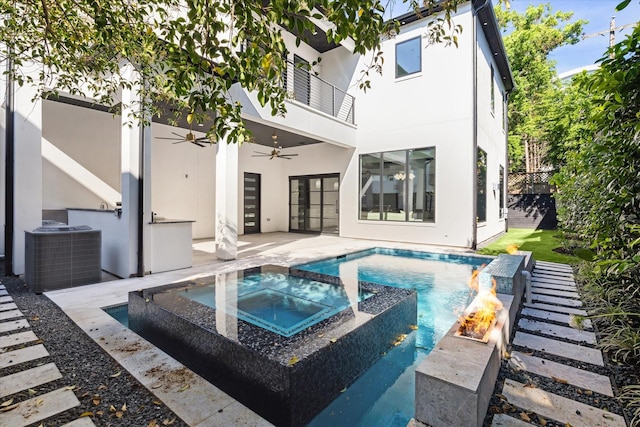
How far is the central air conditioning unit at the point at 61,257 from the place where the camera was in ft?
15.4

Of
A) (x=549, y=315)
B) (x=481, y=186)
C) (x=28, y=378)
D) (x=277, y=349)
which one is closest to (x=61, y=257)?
(x=28, y=378)

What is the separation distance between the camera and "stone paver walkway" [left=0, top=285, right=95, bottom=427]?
206cm

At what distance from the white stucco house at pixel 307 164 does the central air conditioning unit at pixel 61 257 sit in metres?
0.56

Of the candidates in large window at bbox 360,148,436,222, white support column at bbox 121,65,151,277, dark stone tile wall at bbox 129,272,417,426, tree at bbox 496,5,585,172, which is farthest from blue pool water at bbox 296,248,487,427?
tree at bbox 496,5,585,172

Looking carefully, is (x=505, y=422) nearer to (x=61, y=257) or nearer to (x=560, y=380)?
(x=560, y=380)

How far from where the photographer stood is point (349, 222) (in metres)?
11.7

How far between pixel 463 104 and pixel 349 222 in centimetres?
533

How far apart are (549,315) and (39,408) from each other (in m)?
5.10

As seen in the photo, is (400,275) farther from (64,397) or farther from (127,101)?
(127,101)

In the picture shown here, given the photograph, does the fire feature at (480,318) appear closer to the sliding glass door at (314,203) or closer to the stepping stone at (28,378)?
the stepping stone at (28,378)

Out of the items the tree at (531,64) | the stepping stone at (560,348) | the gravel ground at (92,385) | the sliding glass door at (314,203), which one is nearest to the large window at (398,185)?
the sliding glass door at (314,203)

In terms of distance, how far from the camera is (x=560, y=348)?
3062mm

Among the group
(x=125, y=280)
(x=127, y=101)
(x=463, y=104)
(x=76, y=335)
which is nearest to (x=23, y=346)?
(x=76, y=335)

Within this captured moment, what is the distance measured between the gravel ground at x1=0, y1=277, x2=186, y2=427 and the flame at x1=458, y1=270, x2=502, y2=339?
2.20 m
